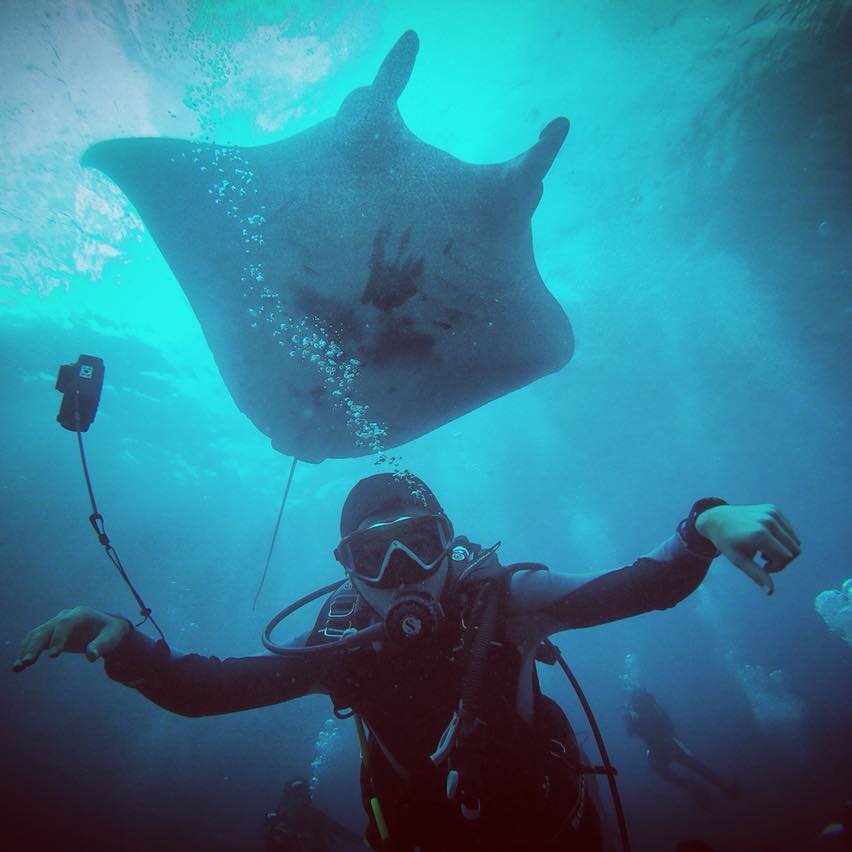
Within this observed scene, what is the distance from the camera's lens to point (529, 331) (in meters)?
5.06

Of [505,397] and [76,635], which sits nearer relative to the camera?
[76,635]

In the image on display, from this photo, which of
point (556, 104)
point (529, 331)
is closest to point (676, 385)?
point (556, 104)

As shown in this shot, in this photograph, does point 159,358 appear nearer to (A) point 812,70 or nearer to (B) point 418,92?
(B) point 418,92

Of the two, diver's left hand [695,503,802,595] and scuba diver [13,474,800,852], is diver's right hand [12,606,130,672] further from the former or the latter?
diver's left hand [695,503,802,595]

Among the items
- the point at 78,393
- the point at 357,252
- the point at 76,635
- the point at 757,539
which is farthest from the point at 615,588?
the point at 78,393

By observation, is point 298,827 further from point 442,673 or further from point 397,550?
point 397,550

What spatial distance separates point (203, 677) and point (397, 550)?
1416 millimetres

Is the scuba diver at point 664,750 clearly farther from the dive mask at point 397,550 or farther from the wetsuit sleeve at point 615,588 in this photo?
the dive mask at point 397,550

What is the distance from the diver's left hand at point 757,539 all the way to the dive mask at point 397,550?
1690 mm

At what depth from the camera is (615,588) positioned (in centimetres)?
245

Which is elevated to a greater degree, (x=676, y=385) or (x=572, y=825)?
(x=676, y=385)

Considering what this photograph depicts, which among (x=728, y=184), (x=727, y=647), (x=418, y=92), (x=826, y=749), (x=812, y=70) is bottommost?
(x=826, y=749)

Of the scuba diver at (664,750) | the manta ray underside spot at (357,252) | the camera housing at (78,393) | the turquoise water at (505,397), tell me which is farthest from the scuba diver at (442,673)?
the scuba diver at (664,750)

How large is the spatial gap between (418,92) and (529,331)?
761cm
